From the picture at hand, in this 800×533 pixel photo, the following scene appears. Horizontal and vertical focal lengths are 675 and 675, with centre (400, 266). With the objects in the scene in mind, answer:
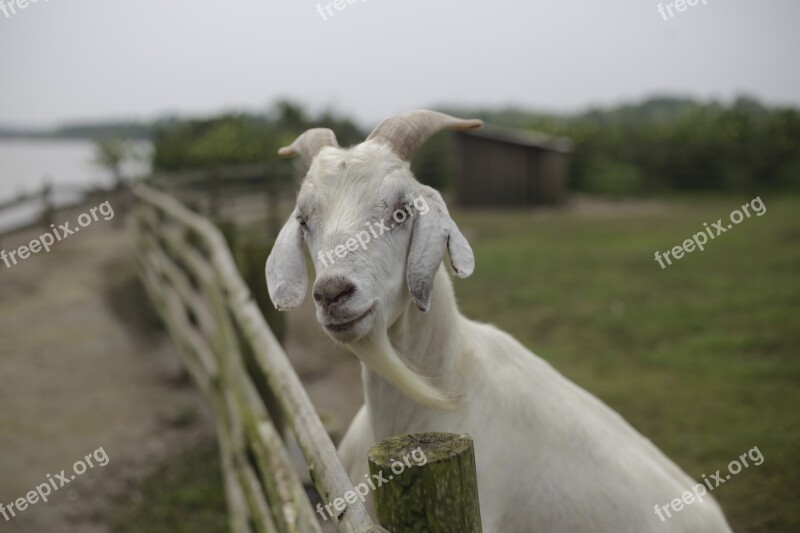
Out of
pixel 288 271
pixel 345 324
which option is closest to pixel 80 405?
pixel 288 271

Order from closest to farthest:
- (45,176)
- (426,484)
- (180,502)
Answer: (426,484)
(180,502)
(45,176)

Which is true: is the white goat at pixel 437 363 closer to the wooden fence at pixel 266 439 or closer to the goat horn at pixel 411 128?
the goat horn at pixel 411 128

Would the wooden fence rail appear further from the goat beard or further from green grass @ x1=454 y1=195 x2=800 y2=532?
green grass @ x1=454 y1=195 x2=800 y2=532

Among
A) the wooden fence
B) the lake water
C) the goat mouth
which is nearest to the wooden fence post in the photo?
the wooden fence

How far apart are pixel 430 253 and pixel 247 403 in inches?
75.1

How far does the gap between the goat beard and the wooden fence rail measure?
0.29m

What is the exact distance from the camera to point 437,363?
2328mm

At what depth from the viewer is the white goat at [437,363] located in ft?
6.51

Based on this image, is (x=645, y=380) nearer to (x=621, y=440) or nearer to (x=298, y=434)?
(x=621, y=440)

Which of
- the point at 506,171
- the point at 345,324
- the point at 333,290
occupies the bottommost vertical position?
the point at 506,171

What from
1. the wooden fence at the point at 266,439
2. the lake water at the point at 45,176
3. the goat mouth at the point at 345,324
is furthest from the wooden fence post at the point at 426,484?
the lake water at the point at 45,176

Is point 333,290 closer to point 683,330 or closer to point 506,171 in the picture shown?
point 683,330

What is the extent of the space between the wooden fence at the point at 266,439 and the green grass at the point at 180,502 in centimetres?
24

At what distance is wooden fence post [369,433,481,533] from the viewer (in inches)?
55.7
